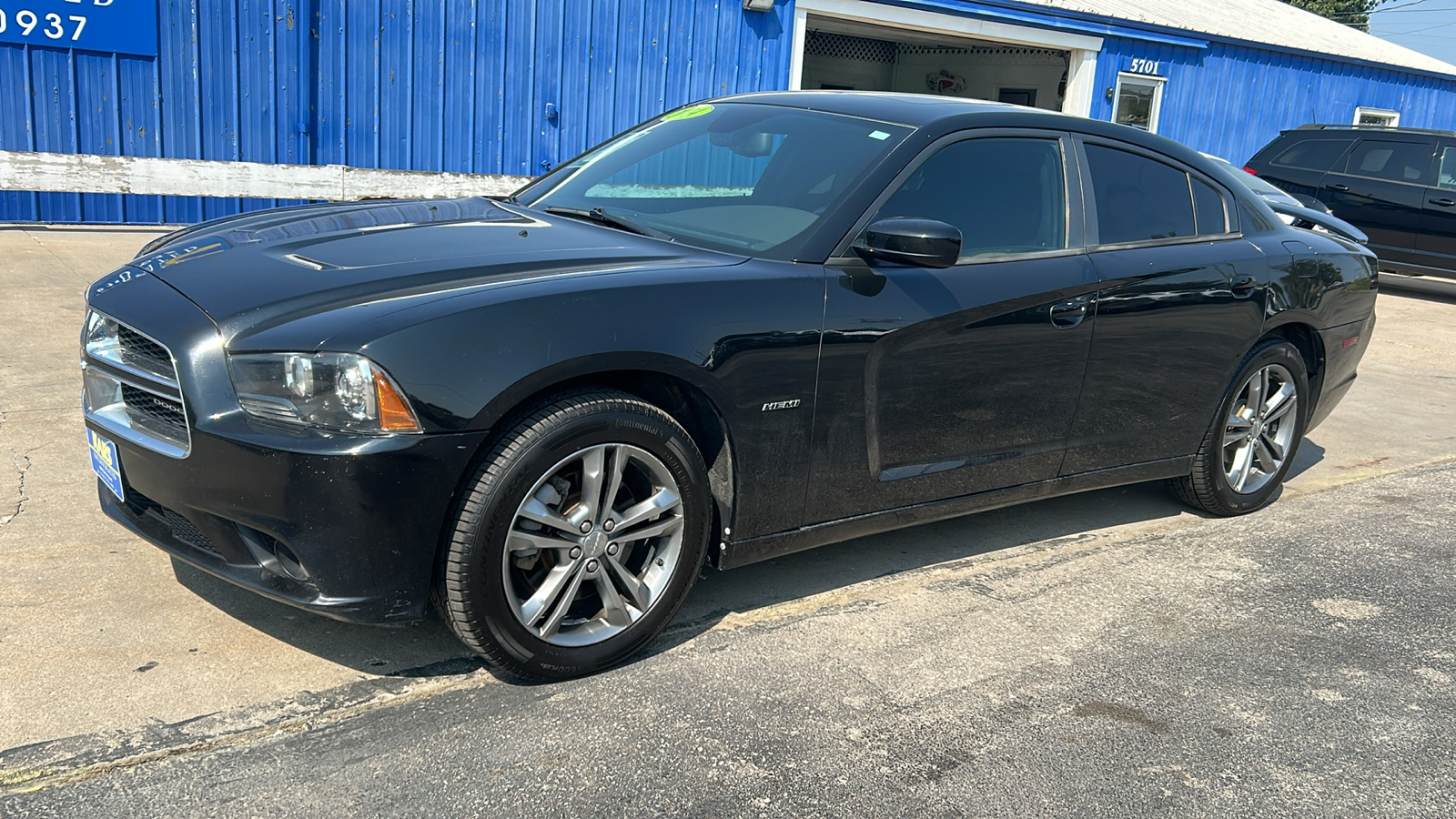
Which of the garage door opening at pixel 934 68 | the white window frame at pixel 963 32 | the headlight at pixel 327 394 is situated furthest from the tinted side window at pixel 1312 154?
the headlight at pixel 327 394

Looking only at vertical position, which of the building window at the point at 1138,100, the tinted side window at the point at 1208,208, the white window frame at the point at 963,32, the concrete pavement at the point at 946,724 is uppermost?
the white window frame at the point at 963,32

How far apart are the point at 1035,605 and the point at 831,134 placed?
5.83 feet

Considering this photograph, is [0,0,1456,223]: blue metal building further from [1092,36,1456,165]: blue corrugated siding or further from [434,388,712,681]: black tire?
[434,388,712,681]: black tire

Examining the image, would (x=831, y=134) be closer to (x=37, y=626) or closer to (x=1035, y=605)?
(x=1035, y=605)

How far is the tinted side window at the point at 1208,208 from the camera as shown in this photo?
4641 mm

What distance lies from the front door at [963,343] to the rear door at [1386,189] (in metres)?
11.2

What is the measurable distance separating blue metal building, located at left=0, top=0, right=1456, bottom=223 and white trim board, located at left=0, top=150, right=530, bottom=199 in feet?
0.10

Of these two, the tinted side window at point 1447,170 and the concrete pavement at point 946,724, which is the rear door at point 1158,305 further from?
the tinted side window at point 1447,170

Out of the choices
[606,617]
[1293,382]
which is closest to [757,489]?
[606,617]

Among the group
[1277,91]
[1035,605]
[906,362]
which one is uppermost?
[1277,91]

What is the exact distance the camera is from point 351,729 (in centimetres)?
281

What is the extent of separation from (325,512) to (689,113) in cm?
246

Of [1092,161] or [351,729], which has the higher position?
[1092,161]

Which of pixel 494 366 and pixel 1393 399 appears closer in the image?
pixel 494 366
